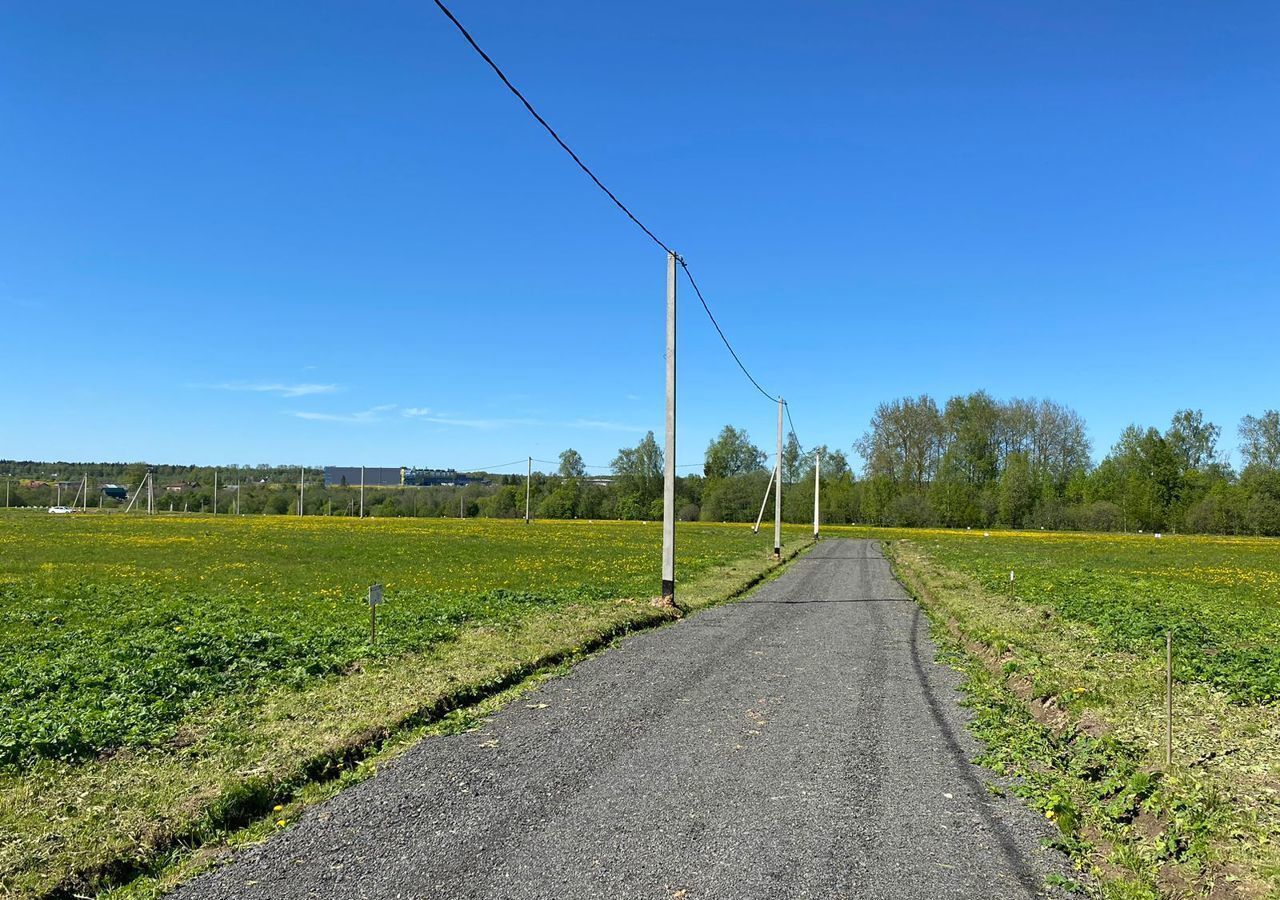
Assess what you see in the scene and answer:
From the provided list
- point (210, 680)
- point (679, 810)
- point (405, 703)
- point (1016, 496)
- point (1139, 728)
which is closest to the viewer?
point (679, 810)

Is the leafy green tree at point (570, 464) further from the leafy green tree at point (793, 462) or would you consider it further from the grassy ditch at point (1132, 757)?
the grassy ditch at point (1132, 757)

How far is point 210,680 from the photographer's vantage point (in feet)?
32.6

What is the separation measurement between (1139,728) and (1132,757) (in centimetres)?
106

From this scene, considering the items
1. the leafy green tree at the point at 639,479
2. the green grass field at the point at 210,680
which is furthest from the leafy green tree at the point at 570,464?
the green grass field at the point at 210,680

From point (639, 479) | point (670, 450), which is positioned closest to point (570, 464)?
point (639, 479)

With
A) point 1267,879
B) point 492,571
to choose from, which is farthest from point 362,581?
point 1267,879

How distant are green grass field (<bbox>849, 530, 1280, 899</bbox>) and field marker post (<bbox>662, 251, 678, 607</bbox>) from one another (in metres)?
6.02

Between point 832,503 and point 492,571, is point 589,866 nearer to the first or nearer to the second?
point 492,571

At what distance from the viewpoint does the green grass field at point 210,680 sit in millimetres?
5777

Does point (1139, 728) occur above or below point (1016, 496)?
below

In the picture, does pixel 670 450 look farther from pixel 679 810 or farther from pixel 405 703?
pixel 679 810

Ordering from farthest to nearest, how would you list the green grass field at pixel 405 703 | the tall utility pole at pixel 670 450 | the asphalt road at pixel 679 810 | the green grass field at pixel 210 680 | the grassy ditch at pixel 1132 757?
the tall utility pole at pixel 670 450, the green grass field at pixel 210 680, the green grass field at pixel 405 703, the grassy ditch at pixel 1132 757, the asphalt road at pixel 679 810

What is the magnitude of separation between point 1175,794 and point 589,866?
4489 millimetres

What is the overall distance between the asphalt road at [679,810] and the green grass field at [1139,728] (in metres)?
0.51
